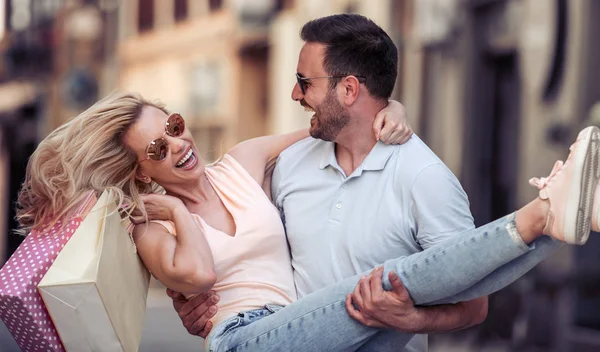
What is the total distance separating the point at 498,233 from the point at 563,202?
20cm

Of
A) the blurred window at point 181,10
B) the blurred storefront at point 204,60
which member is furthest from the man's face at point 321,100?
the blurred window at point 181,10

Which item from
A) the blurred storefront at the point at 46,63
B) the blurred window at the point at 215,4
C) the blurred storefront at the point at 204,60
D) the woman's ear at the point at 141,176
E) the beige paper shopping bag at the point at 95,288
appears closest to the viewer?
the beige paper shopping bag at the point at 95,288

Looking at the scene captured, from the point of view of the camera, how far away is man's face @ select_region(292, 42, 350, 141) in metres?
3.76

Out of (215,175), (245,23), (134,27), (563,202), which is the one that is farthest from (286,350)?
(134,27)

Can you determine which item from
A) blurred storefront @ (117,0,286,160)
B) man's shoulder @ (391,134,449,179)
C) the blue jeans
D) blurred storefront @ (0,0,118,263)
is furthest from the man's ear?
blurred storefront @ (0,0,118,263)

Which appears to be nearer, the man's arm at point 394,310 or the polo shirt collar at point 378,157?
the man's arm at point 394,310

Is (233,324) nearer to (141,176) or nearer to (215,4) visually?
(141,176)

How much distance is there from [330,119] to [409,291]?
74 centimetres

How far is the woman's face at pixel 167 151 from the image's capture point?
147 inches

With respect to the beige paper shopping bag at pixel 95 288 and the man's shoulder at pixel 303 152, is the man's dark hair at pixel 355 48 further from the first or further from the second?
the beige paper shopping bag at pixel 95 288

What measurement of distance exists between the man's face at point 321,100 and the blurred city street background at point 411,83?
558 mm

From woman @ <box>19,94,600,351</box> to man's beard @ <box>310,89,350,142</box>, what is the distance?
302 millimetres

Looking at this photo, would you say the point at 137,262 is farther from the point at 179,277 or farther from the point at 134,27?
the point at 134,27

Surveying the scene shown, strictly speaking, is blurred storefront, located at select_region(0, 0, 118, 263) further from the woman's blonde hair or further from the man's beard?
the man's beard
